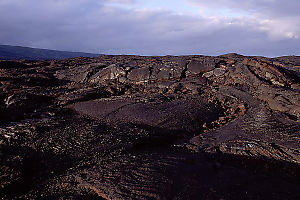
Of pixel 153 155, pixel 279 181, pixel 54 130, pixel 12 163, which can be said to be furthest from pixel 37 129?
pixel 279 181

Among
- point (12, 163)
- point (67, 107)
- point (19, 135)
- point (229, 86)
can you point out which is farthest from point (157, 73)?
point (12, 163)

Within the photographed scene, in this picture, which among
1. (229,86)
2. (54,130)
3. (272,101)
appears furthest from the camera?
(229,86)

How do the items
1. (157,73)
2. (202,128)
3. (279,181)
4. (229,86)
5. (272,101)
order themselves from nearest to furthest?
(279,181) < (202,128) < (272,101) < (229,86) < (157,73)

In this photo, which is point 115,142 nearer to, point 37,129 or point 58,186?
point 58,186

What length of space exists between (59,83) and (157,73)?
4289mm

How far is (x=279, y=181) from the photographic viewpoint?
3.58m

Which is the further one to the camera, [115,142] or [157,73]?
[157,73]

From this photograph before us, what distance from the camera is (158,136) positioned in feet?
16.5

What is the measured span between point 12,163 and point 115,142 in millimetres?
1788

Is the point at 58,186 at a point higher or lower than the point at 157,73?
lower

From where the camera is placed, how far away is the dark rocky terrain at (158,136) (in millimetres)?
3260

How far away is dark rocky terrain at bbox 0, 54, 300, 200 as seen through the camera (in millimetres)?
3260

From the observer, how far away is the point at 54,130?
15.3ft

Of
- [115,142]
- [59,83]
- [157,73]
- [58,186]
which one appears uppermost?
[157,73]
